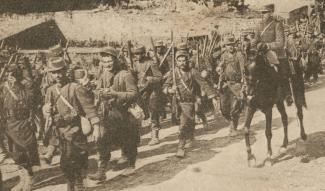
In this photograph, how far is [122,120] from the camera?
9.66 metres

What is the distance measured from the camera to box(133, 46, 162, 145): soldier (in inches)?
500

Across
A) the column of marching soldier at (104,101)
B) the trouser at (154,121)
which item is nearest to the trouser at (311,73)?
the column of marching soldier at (104,101)

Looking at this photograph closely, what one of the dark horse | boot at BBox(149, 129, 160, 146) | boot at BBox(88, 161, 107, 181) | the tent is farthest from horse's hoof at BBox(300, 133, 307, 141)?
the tent

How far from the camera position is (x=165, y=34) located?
36.0 m

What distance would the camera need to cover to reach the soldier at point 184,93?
1080 cm

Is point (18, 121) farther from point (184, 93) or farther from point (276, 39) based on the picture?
point (276, 39)

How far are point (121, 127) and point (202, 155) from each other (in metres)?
2.02

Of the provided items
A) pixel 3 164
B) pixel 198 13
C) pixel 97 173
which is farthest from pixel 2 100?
pixel 198 13

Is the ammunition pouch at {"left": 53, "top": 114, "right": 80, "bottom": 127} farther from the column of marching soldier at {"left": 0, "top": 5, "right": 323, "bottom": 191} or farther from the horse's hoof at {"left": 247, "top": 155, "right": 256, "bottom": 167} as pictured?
the horse's hoof at {"left": 247, "top": 155, "right": 256, "bottom": 167}

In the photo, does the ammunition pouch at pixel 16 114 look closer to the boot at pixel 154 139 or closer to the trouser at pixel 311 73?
the boot at pixel 154 139

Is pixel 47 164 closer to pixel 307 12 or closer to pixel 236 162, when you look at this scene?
pixel 236 162

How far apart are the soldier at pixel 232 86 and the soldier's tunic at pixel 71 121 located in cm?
531

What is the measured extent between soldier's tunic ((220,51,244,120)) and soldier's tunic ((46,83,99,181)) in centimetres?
542

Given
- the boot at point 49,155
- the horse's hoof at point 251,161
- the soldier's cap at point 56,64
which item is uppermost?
the soldier's cap at point 56,64
